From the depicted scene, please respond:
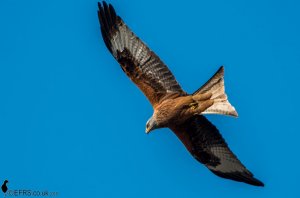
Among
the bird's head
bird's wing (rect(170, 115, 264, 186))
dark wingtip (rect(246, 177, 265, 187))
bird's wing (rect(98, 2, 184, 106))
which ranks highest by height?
bird's wing (rect(98, 2, 184, 106))

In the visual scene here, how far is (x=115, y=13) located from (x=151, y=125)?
2.18m

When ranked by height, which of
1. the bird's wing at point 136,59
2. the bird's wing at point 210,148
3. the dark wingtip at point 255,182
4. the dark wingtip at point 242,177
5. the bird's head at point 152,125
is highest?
the bird's wing at point 136,59

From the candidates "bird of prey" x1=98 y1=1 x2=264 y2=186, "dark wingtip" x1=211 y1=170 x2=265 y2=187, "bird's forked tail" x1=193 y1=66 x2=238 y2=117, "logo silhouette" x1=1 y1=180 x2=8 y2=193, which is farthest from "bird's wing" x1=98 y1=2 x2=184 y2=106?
"logo silhouette" x1=1 y1=180 x2=8 y2=193

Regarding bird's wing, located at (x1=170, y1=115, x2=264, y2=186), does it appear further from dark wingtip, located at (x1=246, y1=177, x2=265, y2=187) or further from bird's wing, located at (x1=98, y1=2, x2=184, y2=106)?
bird's wing, located at (x1=98, y1=2, x2=184, y2=106)

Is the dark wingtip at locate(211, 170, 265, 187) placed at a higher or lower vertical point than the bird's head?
lower

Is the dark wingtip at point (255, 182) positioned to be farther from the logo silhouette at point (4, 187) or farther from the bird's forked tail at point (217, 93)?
the logo silhouette at point (4, 187)

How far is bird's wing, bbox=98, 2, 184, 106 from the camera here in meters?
11.1

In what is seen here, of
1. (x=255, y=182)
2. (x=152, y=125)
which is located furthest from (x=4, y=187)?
(x=255, y=182)

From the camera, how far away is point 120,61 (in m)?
11.3

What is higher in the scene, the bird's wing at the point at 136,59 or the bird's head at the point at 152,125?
the bird's wing at the point at 136,59

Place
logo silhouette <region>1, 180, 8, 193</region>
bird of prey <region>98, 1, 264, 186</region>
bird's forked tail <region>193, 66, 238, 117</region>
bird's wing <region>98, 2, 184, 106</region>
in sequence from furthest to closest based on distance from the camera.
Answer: logo silhouette <region>1, 180, 8, 193</region>, bird's wing <region>98, 2, 184, 106</region>, bird of prey <region>98, 1, 264, 186</region>, bird's forked tail <region>193, 66, 238, 117</region>

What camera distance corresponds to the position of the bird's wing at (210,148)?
36.5 feet

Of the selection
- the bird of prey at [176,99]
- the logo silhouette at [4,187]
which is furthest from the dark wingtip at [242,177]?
the logo silhouette at [4,187]

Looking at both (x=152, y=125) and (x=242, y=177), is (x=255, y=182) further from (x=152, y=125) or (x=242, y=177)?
(x=152, y=125)
